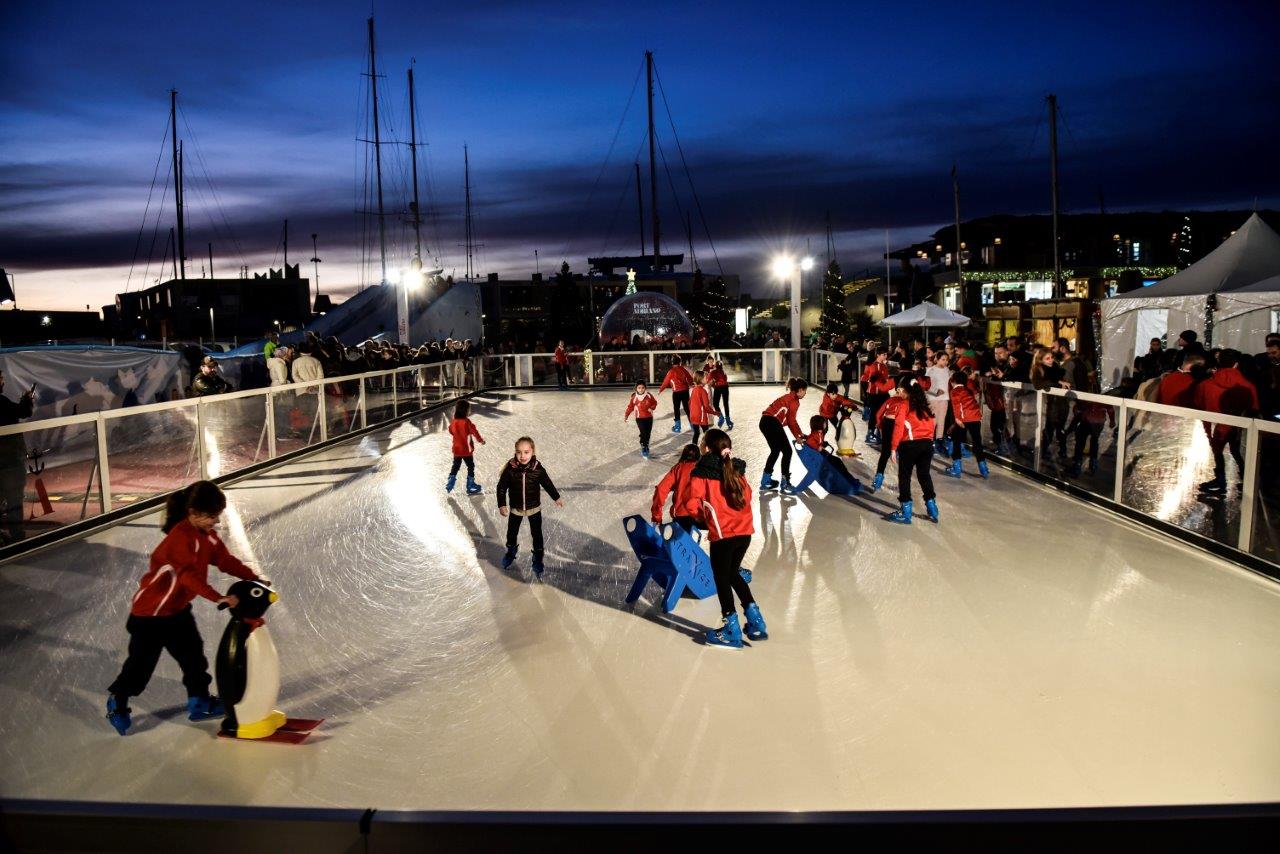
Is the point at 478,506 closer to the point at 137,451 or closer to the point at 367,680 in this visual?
the point at 137,451

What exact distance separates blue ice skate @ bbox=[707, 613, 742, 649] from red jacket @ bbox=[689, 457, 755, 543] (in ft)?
1.57

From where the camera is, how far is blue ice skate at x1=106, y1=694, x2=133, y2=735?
13.9 ft

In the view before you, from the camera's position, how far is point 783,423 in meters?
9.89

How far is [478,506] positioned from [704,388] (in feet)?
14.2

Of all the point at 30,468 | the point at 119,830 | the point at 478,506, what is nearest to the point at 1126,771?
the point at 119,830

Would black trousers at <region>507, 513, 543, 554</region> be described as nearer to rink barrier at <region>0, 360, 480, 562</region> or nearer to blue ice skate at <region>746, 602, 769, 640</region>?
blue ice skate at <region>746, 602, 769, 640</region>

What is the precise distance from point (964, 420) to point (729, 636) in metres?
6.76

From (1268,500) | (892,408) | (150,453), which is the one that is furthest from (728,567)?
(150,453)

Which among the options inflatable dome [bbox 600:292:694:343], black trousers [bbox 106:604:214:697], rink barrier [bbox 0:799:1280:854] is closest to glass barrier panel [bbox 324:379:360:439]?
black trousers [bbox 106:604:214:697]

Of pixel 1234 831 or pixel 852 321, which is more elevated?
pixel 852 321

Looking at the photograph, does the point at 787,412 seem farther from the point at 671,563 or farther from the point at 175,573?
the point at 175,573

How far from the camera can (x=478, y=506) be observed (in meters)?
9.61

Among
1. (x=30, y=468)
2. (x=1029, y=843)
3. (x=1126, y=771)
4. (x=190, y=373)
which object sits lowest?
(x=1126, y=771)

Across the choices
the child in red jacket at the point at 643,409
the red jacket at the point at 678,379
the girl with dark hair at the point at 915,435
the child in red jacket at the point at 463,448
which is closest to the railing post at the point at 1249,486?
the girl with dark hair at the point at 915,435
